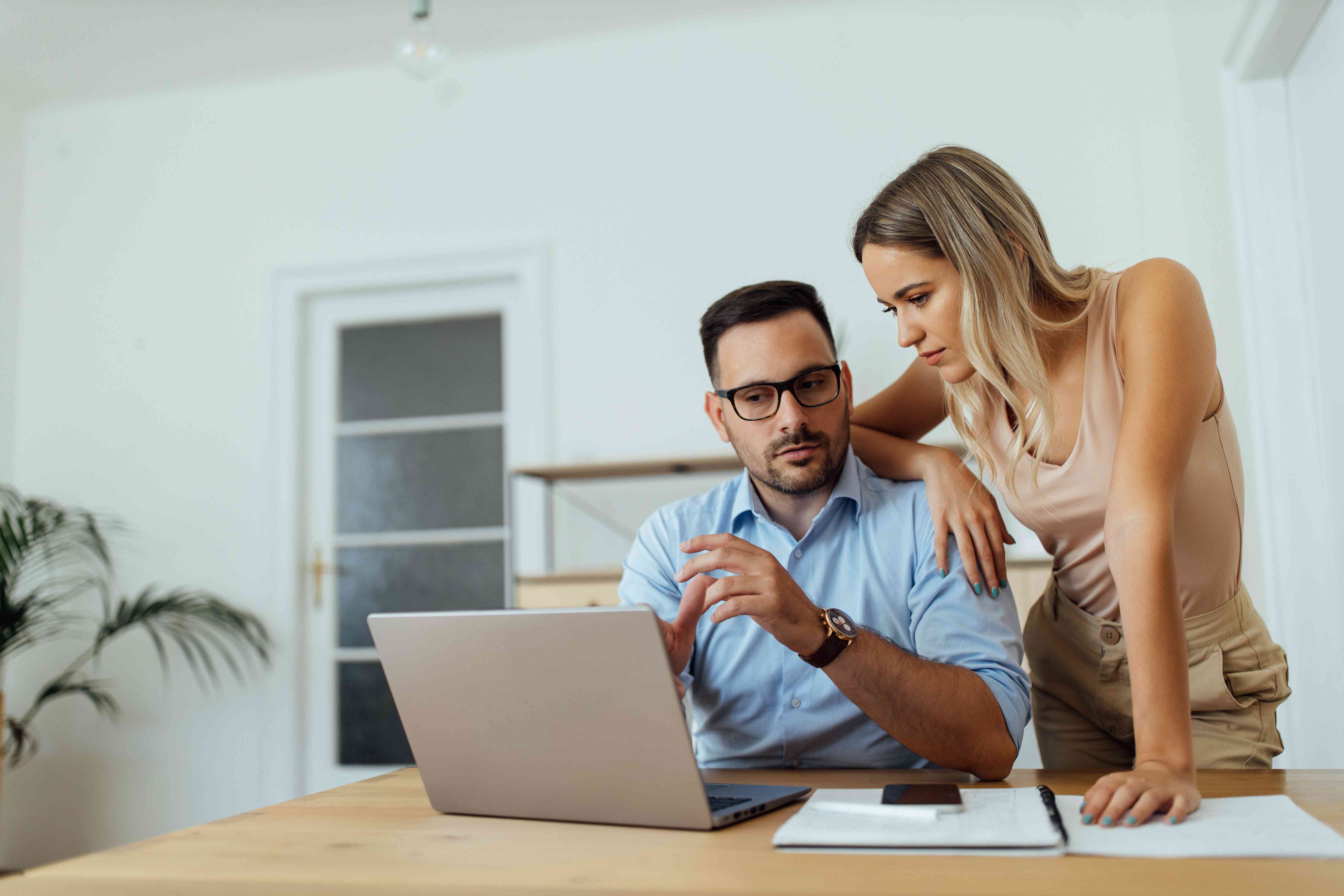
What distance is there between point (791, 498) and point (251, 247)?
10.0 ft

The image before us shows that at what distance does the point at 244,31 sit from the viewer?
363 centimetres

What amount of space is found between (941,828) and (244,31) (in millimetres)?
3739

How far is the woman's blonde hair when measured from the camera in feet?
3.98

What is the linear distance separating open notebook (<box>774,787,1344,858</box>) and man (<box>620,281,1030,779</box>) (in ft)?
0.85

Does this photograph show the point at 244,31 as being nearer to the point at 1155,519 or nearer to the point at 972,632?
the point at 972,632

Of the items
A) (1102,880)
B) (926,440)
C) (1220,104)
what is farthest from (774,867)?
(926,440)

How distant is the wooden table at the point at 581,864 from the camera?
68 centimetres

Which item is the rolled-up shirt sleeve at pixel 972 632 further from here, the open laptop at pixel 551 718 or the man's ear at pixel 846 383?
the open laptop at pixel 551 718

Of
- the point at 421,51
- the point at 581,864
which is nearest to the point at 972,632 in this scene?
the point at 581,864

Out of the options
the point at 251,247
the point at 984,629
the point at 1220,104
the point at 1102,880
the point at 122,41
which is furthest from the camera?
the point at 251,247

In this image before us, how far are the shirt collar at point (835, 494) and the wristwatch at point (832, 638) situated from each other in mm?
402

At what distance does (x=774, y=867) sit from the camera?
74 centimetres

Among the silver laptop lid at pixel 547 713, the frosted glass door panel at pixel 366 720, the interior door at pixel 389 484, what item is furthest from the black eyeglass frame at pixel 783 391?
the frosted glass door panel at pixel 366 720

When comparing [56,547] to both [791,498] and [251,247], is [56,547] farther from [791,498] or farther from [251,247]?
[791,498]
